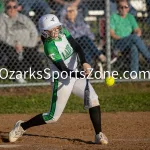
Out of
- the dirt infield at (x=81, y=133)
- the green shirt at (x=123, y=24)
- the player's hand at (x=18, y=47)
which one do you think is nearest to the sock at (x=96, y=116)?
the dirt infield at (x=81, y=133)

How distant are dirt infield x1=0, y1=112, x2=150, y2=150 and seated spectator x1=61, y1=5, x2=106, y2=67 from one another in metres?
2.52

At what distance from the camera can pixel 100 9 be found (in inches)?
474

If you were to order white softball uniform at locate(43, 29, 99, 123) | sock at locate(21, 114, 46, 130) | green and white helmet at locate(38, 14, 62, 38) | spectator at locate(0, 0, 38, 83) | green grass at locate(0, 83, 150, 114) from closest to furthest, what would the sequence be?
green and white helmet at locate(38, 14, 62, 38)
white softball uniform at locate(43, 29, 99, 123)
sock at locate(21, 114, 46, 130)
green grass at locate(0, 83, 150, 114)
spectator at locate(0, 0, 38, 83)

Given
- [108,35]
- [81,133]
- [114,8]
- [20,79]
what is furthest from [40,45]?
[81,133]

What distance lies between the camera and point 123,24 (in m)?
11.6

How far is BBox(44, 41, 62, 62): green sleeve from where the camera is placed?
6961 millimetres

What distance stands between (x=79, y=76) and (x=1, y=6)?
453 centimetres

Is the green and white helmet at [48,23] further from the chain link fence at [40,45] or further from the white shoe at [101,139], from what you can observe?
the chain link fence at [40,45]

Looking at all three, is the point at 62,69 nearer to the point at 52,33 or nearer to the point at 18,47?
the point at 52,33

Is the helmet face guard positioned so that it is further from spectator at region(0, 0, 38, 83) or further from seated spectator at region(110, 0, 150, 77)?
seated spectator at region(110, 0, 150, 77)

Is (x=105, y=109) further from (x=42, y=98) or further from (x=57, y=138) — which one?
(x=57, y=138)

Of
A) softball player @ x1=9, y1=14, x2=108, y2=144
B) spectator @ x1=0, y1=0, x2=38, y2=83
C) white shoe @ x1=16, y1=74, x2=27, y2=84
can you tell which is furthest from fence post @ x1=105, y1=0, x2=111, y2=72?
softball player @ x1=9, y1=14, x2=108, y2=144

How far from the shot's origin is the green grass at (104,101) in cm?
963

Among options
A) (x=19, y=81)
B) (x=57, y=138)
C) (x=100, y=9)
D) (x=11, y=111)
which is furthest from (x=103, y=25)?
(x=57, y=138)
